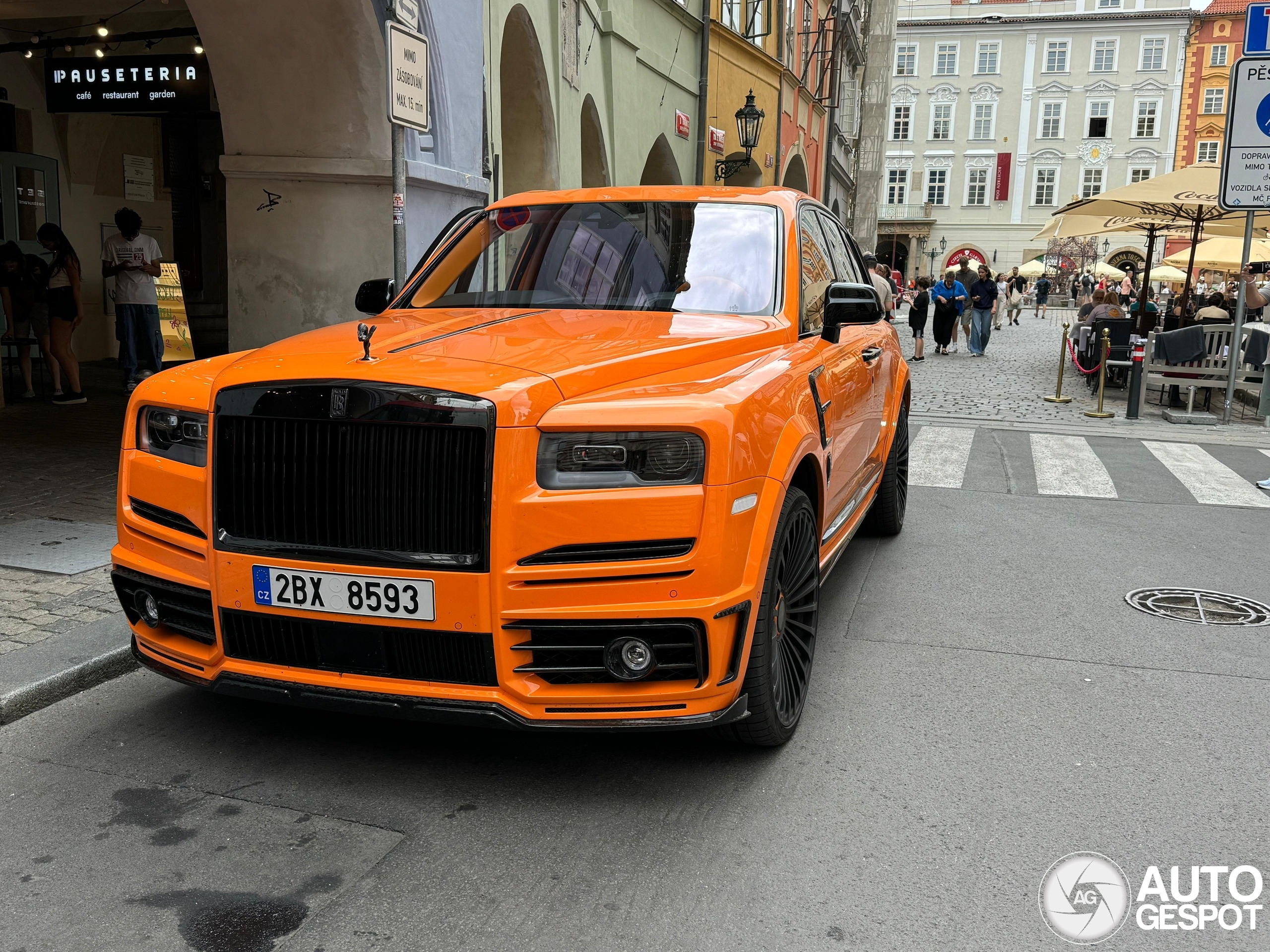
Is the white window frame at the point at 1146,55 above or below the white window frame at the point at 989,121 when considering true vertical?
above

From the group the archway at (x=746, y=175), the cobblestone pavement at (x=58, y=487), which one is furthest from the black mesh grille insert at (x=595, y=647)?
the archway at (x=746, y=175)

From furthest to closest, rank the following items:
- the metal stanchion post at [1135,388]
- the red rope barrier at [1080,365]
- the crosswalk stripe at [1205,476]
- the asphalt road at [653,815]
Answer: the red rope barrier at [1080,365], the metal stanchion post at [1135,388], the crosswalk stripe at [1205,476], the asphalt road at [653,815]

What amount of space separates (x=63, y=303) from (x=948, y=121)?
2833 inches

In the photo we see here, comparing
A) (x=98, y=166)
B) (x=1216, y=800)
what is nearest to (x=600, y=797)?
(x=1216, y=800)

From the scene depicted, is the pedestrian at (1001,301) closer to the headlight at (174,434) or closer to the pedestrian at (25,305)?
the pedestrian at (25,305)

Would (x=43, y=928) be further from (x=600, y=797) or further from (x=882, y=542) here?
(x=882, y=542)

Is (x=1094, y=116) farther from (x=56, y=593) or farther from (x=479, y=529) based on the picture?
(x=479, y=529)

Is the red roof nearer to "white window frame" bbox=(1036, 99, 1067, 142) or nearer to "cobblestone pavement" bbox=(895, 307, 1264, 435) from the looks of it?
"white window frame" bbox=(1036, 99, 1067, 142)

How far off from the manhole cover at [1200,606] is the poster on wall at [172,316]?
10.3 m

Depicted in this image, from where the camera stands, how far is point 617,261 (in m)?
4.62

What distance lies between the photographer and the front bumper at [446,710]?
314cm

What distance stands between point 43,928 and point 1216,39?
8187cm

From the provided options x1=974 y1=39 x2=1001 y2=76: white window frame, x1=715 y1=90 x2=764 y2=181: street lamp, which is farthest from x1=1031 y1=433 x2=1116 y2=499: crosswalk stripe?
x1=974 y1=39 x2=1001 y2=76: white window frame

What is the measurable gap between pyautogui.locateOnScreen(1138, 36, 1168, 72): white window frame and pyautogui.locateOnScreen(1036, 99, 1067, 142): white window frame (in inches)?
204
